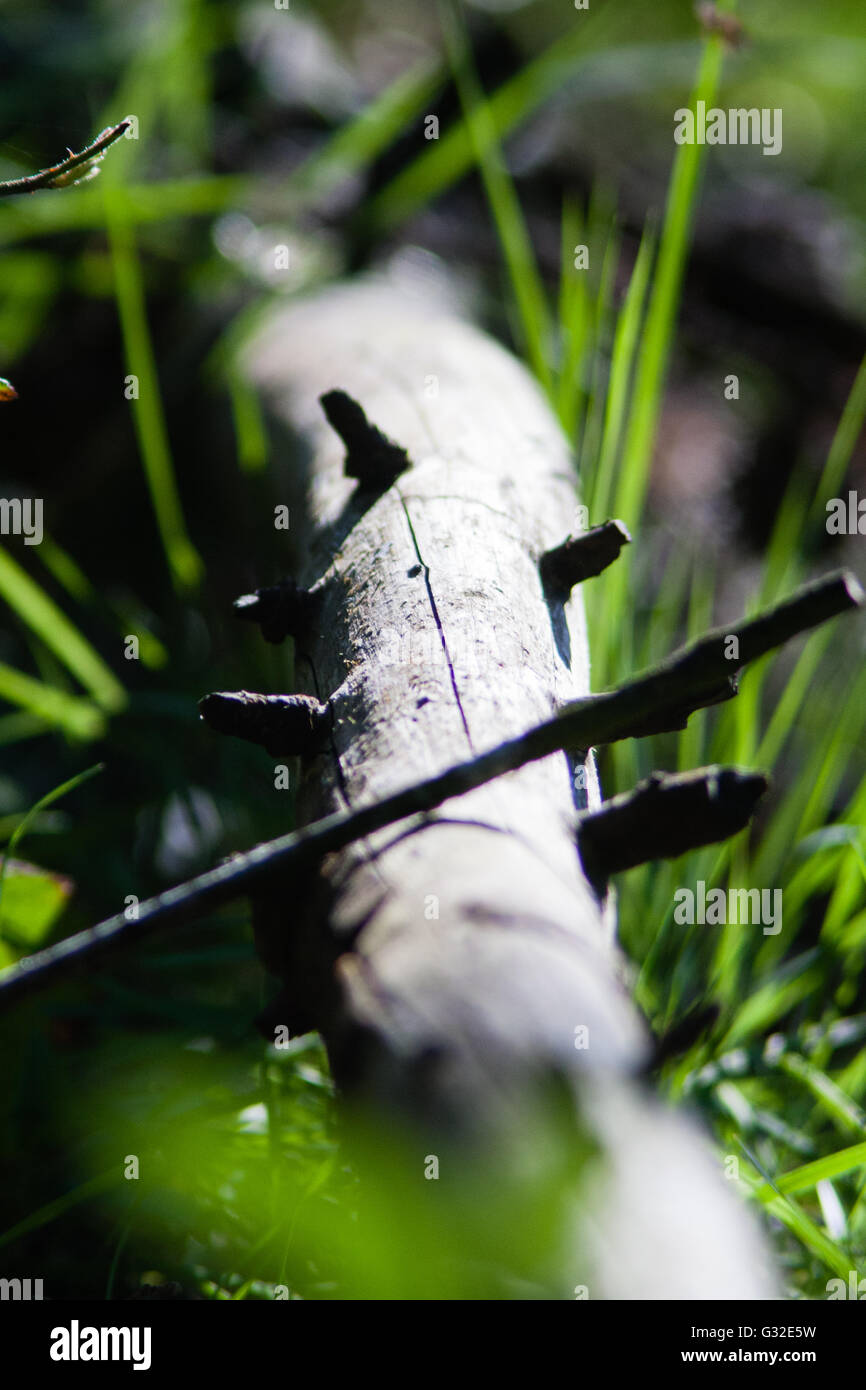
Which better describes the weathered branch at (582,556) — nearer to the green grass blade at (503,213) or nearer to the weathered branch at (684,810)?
the weathered branch at (684,810)

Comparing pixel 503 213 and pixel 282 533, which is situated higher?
pixel 503 213

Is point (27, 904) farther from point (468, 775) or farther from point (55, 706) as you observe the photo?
point (468, 775)

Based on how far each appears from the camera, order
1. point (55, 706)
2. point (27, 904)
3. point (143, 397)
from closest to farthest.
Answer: point (27, 904) < point (55, 706) < point (143, 397)

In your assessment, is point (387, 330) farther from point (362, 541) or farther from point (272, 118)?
point (272, 118)

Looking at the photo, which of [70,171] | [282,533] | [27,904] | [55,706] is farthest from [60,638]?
[70,171]

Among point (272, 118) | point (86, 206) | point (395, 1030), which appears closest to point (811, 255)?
point (272, 118)

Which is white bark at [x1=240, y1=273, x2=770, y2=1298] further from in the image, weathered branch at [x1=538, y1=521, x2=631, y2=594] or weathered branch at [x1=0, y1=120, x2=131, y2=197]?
weathered branch at [x1=0, y1=120, x2=131, y2=197]

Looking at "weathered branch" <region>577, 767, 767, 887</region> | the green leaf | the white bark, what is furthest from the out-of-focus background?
"weathered branch" <region>577, 767, 767, 887</region>
